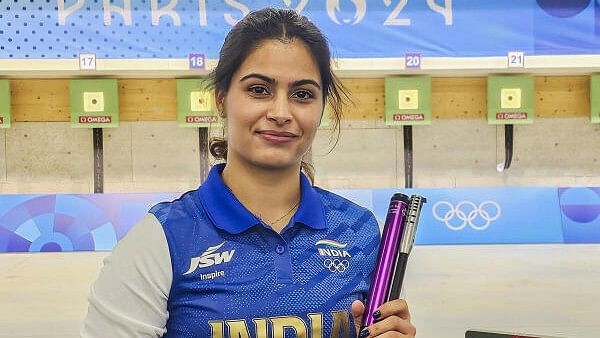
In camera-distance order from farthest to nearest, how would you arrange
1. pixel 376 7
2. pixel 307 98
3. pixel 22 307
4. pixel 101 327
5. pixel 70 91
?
pixel 70 91 < pixel 376 7 < pixel 22 307 < pixel 307 98 < pixel 101 327

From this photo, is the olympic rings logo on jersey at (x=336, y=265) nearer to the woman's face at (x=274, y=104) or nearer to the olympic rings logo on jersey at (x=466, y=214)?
the woman's face at (x=274, y=104)

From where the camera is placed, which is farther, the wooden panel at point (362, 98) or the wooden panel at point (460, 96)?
the wooden panel at point (460, 96)

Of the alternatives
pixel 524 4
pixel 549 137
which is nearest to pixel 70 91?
pixel 524 4

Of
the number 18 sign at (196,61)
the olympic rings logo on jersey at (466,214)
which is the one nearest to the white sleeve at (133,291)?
the number 18 sign at (196,61)

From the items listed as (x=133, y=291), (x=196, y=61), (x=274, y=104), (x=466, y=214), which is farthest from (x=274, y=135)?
(x=466, y=214)

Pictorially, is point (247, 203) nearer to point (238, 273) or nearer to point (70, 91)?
point (238, 273)

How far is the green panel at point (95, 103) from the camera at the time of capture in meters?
4.24

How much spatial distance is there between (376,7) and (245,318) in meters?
3.40

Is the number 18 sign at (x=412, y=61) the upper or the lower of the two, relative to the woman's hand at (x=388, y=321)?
upper

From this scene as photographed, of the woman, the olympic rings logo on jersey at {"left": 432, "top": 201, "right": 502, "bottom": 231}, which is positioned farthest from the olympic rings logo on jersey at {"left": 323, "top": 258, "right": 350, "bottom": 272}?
the olympic rings logo on jersey at {"left": 432, "top": 201, "right": 502, "bottom": 231}

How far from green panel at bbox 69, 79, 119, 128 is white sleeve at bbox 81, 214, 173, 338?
3.56 meters

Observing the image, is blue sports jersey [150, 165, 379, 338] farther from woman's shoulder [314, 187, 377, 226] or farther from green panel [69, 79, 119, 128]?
green panel [69, 79, 119, 128]

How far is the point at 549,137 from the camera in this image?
14.7 ft

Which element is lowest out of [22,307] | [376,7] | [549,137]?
[22,307]
